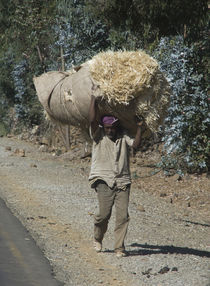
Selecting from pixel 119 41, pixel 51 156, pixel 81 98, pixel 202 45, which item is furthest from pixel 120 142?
pixel 51 156

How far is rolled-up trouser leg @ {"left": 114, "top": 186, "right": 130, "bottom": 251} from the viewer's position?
22.5ft

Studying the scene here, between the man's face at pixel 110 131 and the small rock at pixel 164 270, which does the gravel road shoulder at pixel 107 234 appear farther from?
the man's face at pixel 110 131

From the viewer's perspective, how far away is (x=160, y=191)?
1338cm

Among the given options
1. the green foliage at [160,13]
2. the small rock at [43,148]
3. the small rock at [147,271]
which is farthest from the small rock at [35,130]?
the small rock at [147,271]

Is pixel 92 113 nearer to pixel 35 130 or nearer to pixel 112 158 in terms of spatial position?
pixel 112 158

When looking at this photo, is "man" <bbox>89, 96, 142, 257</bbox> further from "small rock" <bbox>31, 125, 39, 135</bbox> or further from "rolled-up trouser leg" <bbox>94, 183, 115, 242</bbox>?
"small rock" <bbox>31, 125, 39, 135</bbox>

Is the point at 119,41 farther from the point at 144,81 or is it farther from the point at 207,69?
the point at 144,81

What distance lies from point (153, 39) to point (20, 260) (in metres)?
8.34

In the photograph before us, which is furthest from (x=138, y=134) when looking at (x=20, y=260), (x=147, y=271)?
(x=20, y=260)

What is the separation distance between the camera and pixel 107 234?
8.52 meters

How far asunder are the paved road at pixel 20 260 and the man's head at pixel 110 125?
1.66 metres

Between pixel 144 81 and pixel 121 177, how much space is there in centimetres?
127

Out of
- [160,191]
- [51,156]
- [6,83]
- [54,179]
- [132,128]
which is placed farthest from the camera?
[6,83]

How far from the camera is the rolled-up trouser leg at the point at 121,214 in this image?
6.87 m
